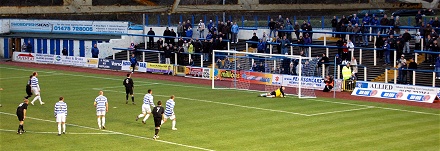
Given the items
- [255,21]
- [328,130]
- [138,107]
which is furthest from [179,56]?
[328,130]

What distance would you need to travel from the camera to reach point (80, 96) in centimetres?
4650

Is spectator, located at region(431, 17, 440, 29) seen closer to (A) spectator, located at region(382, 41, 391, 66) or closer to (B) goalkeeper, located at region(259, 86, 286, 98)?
(A) spectator, located at region(382, 41, 391, 66)

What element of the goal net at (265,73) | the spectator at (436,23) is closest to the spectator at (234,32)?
the goal net at (265,73)

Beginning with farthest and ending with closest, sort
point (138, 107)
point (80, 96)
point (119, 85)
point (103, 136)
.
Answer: point (119, 85), point (80, 96), point (138, 107), point (103, 136)

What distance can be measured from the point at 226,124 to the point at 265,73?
15.4 meters

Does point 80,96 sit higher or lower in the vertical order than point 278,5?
lower

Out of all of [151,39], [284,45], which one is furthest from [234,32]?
[151,39]

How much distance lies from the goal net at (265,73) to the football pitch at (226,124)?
92.1 inches

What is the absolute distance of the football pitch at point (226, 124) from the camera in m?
31.1

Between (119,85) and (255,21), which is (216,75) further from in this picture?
(255,21)

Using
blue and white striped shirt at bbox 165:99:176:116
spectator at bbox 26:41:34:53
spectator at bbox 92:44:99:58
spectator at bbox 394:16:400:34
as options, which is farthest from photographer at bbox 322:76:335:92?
spectator at bbox 26:41:34:53

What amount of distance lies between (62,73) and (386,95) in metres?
26.2

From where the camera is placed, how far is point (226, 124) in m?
36.2

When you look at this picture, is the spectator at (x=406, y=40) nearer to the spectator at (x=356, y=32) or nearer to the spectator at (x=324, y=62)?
the spectator at (x=356, y=32)
